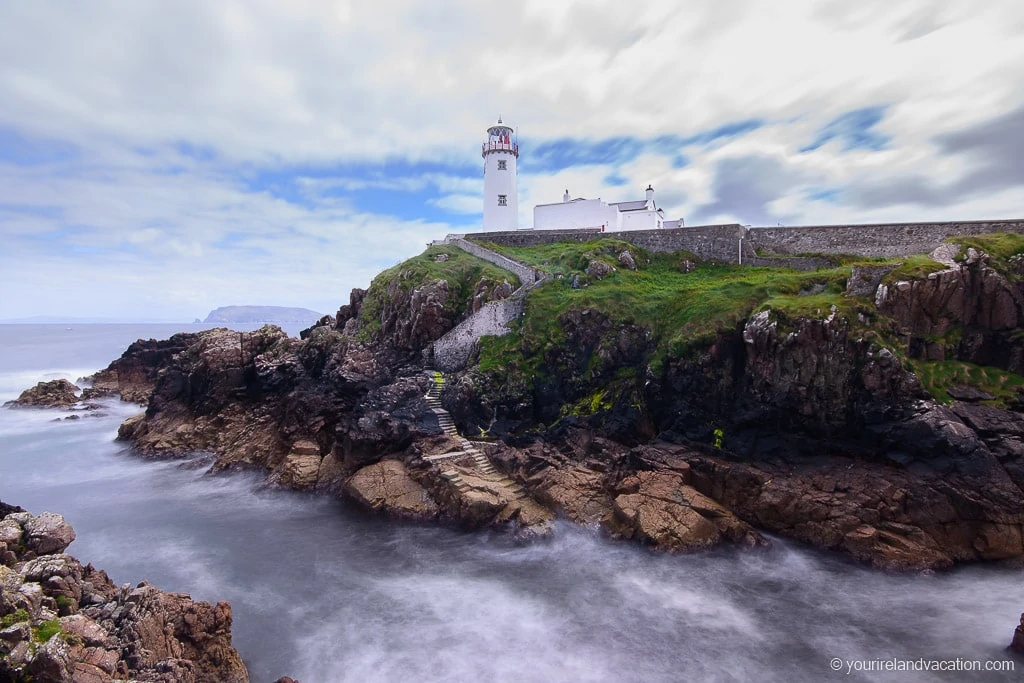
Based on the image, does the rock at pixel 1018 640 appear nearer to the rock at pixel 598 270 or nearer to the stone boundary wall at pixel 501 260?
the rock at pixel 598 270

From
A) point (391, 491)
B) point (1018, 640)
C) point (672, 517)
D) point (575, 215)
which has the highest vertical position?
point (575, 215)

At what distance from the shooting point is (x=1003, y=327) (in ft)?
65.1

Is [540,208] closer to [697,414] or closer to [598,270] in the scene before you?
[598,270]

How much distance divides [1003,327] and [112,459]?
41.4 m

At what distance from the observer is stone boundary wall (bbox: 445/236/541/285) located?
30077 millimetres

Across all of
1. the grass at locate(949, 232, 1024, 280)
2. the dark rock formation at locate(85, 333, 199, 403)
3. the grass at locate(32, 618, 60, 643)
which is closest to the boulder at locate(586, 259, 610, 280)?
the grass at locate(949, 232, 1024, 280)

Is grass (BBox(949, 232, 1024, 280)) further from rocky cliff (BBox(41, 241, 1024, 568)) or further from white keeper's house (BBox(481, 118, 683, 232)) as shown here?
white keeper's house (BBox(481, 118, 683, 232))

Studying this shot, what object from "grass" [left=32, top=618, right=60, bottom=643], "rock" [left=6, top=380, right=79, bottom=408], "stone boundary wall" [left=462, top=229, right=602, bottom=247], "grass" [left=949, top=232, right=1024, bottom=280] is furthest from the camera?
"rock" [left=6, top=380, right=79, bottom=408]

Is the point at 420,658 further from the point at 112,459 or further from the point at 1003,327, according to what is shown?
the point at 112,459

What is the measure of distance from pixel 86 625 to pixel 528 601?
401 inches

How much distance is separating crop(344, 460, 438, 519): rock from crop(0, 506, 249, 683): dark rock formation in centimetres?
851

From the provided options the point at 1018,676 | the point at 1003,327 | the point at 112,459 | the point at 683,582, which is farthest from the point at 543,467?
the point at 112,459

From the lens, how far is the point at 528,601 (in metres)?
15.5

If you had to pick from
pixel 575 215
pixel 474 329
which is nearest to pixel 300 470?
pixel 474 329
